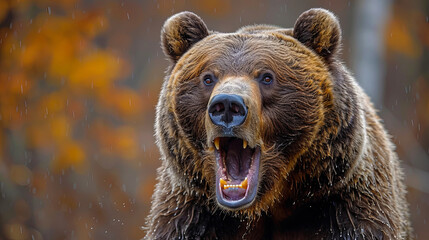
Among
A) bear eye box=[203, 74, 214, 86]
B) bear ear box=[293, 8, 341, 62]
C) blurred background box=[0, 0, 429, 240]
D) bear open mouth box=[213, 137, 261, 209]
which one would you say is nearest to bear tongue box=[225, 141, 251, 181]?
bear open mouth box=[213, 137, 261, 209]

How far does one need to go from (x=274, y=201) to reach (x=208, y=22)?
53.8ft

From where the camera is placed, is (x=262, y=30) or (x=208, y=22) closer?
(x=262, y=30)

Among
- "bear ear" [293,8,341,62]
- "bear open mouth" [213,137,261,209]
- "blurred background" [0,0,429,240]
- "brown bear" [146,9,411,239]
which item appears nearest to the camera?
"bear open mouth" [213,137,261,209]

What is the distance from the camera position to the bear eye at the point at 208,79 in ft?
16.4

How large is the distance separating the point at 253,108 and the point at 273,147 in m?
0.45

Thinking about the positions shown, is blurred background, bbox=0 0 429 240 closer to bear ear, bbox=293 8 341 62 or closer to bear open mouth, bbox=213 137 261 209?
bear open mouth, bbox=213 137 261 209

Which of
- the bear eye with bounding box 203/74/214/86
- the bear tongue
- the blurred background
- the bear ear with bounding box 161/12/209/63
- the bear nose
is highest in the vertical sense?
the bear ear with bounding box 161/12/209/63

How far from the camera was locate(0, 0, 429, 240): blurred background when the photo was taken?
10.9 meters

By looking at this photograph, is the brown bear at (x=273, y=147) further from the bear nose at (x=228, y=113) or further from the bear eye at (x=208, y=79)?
the bear nose at (x=228, y=113)

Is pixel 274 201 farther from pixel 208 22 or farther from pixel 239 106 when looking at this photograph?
pixel 208 22

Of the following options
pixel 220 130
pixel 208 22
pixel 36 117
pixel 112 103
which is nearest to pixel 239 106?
pixel 220 130

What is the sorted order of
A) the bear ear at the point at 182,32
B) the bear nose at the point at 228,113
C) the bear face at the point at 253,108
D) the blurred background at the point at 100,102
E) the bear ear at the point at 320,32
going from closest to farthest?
the bear nose at the point at 228,113
the bear face at the point at 253,108
the bear ear at the point at 320,32
the bear ear at the point at 182,32
the blurred background at the point at 100,102

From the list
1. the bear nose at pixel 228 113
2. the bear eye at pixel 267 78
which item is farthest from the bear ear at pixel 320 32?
the bear nose at pixel 228 113

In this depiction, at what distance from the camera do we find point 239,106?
4.45 m
